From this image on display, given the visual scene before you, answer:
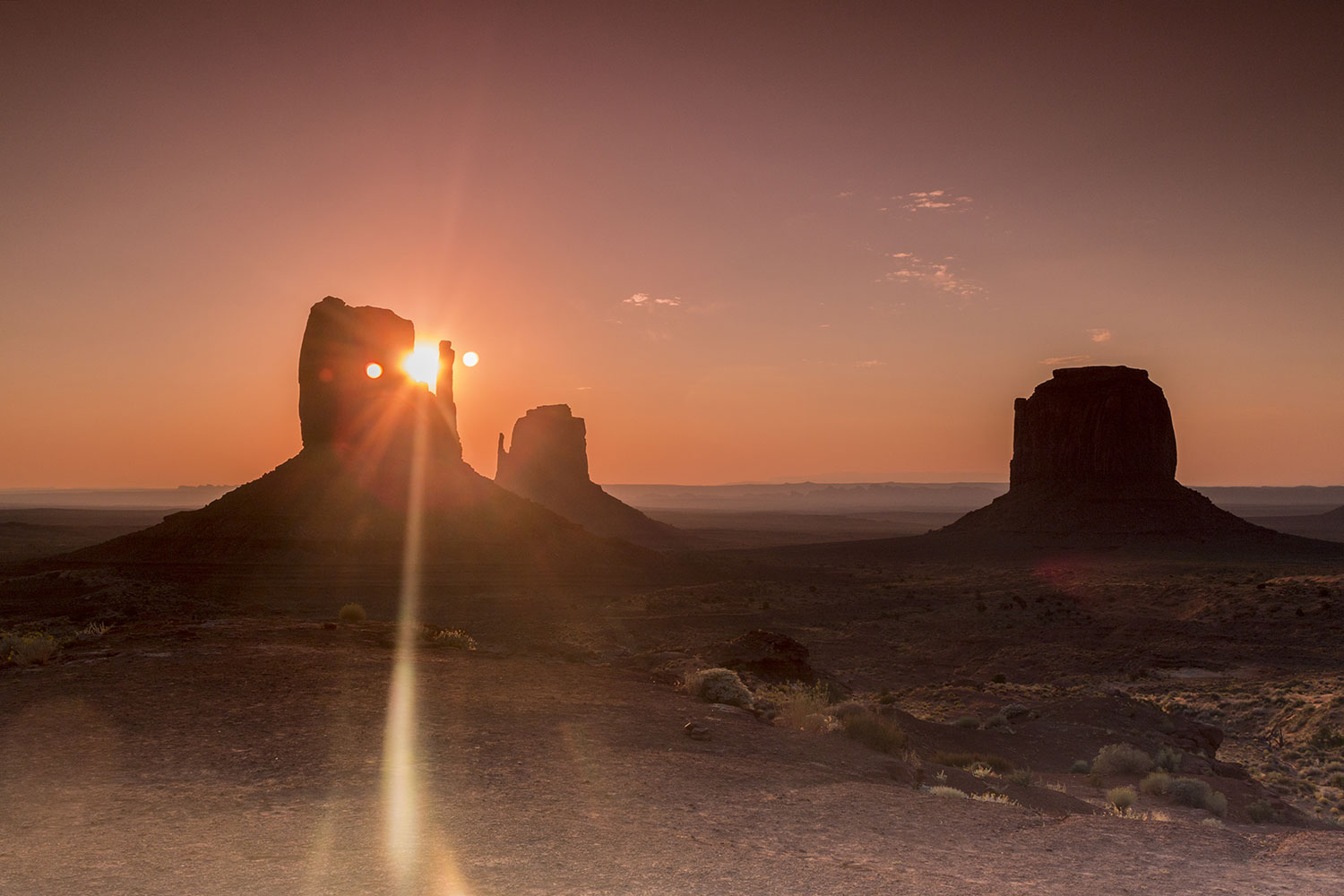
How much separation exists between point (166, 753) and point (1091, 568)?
185 feet

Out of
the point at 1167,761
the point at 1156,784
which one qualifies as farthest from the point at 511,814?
the point at 1167,761

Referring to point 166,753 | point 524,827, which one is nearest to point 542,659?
point 166,753

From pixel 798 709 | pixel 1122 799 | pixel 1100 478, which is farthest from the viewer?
pixel 1100 478

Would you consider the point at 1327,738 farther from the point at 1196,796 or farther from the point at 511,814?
the point at 511,814

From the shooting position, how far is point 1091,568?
176 feet

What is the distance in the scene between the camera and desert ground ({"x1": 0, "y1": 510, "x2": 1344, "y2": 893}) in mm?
6730

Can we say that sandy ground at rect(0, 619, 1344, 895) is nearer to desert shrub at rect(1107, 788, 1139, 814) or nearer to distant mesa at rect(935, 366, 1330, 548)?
desert shrub at rect(1107, 788, 1139, 814)

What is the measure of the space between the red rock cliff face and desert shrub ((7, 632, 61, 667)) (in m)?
82.0

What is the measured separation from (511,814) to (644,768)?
230cm

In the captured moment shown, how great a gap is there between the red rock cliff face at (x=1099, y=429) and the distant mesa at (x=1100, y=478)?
0.09 metres

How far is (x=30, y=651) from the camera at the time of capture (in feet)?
48.9

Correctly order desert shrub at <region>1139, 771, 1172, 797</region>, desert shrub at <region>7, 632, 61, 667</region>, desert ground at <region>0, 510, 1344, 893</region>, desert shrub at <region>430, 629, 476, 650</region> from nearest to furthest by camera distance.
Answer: desert ground at <region>0, 510, 1344, 893</region> < desert shrub at <region>1139, 771, 1172, 797</region> < desert shrub at <region>7, 632, 61, 667</region> < desert shrub at <region>430, 629, 476, 650</region>

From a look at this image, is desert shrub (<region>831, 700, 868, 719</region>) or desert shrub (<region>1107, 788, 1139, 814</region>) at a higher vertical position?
desert shrub (<region>1107, 788, 1139, 814</region>)

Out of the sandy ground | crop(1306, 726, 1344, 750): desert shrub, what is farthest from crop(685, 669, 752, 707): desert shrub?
crop(1306, 726, 1344, 750): desert shrub
